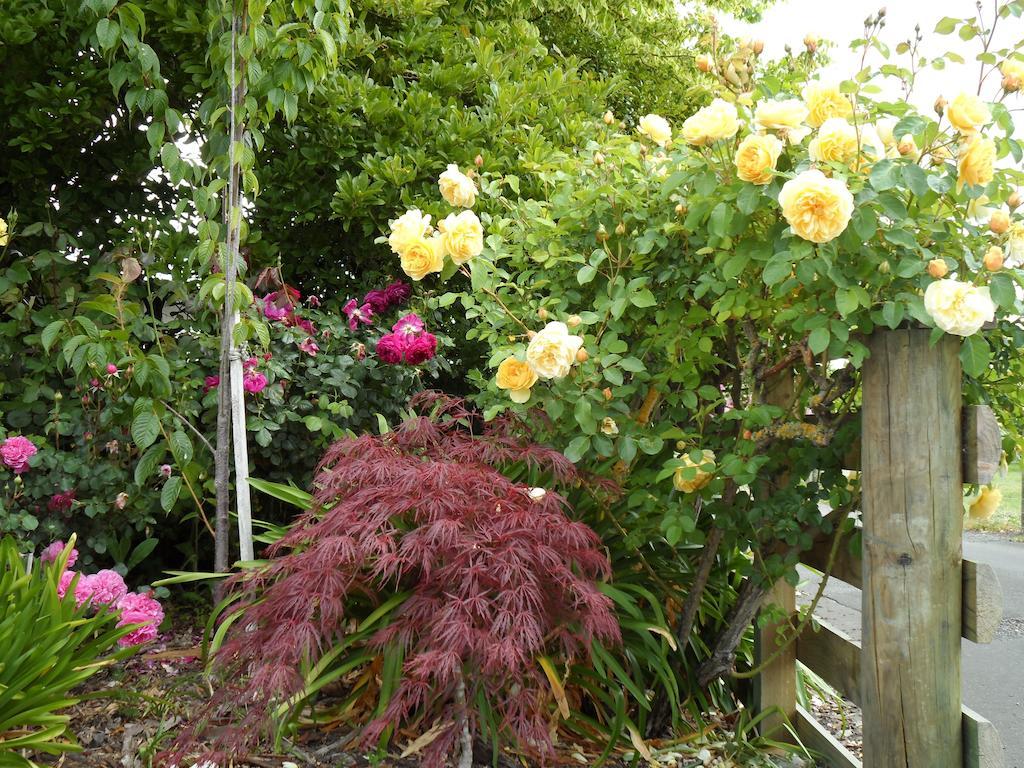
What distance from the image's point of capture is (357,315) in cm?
385

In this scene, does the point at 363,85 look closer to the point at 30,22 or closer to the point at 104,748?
the point at 30,22

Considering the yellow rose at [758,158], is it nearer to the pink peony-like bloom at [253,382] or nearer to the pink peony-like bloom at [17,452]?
the pink peony-like bloom at [253,382]

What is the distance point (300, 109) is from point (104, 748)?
2.89 metres

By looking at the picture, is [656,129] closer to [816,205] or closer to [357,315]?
[816,205]

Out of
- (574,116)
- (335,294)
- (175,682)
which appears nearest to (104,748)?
(175,682)

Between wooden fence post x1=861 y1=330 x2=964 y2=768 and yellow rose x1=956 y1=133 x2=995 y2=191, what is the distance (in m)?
0.37

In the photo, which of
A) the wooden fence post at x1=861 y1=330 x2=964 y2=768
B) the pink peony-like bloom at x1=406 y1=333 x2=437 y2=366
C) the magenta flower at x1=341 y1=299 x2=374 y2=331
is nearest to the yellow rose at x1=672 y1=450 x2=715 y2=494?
the wooden fence post at x1=861 y1=330 x2=964 y2=768

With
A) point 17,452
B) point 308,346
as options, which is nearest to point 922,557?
point 308,346

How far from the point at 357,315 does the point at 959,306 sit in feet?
8.84

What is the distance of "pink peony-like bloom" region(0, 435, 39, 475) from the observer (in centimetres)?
297

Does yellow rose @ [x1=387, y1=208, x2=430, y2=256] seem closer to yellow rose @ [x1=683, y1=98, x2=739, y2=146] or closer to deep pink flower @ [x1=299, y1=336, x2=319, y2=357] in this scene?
yellow rose @ [x1=683, y1=98, x2=739, y2=146]

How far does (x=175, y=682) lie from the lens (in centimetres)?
260

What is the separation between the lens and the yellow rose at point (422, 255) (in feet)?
7.16

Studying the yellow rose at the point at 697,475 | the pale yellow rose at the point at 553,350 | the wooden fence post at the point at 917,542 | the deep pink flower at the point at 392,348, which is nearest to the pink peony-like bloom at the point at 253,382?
the deep pink flower at the point at 392,348
